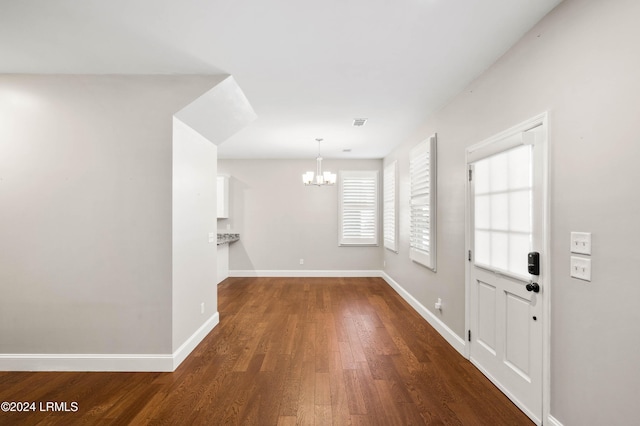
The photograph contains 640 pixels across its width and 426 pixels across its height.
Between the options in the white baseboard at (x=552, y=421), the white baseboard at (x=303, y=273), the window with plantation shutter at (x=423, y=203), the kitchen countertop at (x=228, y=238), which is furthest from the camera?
the white baseboard at (x=303, y=273)

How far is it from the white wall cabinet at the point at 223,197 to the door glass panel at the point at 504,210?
527cm

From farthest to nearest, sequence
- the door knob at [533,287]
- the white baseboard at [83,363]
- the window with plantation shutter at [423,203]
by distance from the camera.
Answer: the window with plantation shutter at [423,203] < the white baseboard at [83,363] < the door knob at [533,287]

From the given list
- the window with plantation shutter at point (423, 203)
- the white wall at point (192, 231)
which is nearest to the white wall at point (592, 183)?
the window with plantation shutter at point (423, 203)

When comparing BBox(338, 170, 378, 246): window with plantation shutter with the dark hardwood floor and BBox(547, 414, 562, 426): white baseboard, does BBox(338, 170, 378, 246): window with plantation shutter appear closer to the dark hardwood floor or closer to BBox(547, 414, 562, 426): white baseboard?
the dark hardwood floor

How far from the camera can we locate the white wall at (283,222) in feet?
23.8

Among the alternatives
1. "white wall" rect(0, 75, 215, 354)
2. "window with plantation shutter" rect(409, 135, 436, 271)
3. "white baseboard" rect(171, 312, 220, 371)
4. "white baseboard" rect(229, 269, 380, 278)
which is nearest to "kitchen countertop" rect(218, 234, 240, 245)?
"white baseboard" rect(229, 269, 380, 278)

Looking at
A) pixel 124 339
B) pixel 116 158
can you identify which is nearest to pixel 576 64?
pixel 116 158

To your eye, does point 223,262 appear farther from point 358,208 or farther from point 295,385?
point 295,385

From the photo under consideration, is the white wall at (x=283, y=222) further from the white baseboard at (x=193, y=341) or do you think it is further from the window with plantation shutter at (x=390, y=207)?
the white baseboard at (x=193, y=341)

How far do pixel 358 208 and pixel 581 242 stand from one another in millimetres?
5534

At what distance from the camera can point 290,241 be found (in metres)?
7.29

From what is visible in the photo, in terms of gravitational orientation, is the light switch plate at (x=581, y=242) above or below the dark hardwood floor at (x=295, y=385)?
above

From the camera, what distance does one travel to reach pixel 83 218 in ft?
9.70

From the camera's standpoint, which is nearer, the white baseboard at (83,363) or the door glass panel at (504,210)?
the door glass panel at (504,210)
